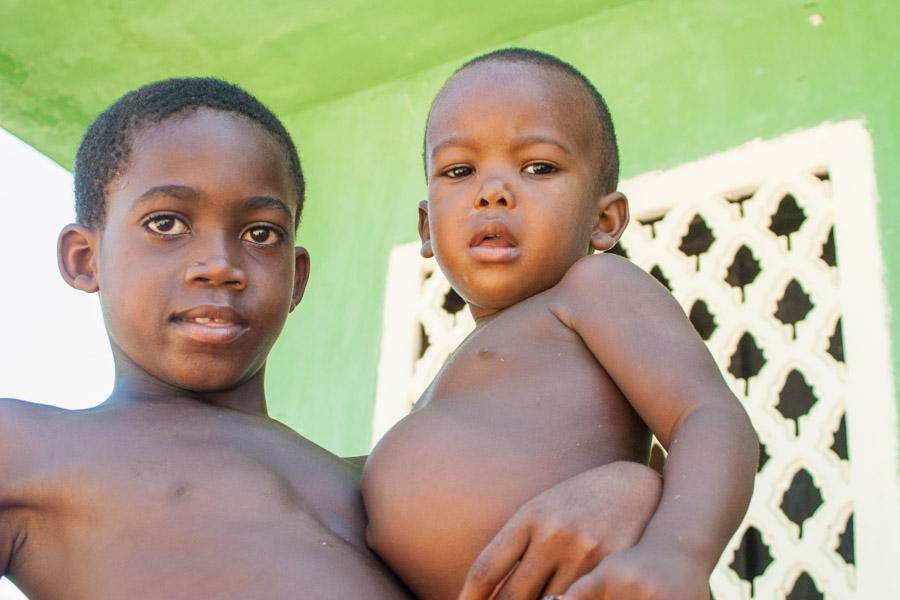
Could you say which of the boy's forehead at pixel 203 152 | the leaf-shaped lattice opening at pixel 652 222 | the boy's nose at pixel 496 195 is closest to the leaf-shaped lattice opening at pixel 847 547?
the leaf-shaped lattice opening at pixel 652 222

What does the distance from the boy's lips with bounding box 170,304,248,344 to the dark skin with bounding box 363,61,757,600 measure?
0.30m

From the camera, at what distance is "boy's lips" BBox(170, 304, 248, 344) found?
5.83ft

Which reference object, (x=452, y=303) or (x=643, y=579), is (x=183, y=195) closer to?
(x=643, y=579)

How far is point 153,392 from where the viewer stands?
6.14 feet

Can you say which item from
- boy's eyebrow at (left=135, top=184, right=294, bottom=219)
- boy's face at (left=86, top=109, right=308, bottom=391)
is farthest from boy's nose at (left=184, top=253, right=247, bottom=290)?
boy's eyebrow at (left=135, top=184, right=294, bottom=219)

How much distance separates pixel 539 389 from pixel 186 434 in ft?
1.73

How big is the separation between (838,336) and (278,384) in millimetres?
1927

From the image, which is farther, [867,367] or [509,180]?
[867,367]

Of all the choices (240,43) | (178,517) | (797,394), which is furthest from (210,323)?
(240,43)

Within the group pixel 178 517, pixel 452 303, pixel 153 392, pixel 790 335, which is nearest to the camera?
pixel 178 517

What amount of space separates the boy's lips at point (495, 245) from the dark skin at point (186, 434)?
0.32 m

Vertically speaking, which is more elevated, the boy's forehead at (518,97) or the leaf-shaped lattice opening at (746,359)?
the leaf-shaped lattice opening at (746,359)

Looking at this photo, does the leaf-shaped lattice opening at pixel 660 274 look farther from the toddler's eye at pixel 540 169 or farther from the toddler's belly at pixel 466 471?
the toddler's belly at pixel 466 471

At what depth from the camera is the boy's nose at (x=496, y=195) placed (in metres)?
1.77
